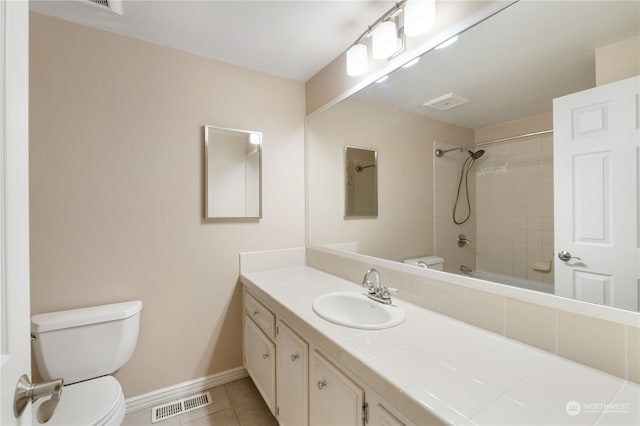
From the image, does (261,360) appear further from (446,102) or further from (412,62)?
(412,62)

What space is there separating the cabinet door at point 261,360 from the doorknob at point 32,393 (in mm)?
1046

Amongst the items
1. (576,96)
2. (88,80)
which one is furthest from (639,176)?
(88,80)

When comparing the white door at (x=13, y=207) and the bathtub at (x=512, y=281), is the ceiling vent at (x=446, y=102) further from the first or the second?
the white door at (x=13, y=207)

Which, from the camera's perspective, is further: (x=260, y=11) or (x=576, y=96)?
(x=260, y=11)

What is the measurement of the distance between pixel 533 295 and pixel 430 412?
60 centimetres

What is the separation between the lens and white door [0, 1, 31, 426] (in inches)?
17.5

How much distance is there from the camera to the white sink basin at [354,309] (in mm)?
1258

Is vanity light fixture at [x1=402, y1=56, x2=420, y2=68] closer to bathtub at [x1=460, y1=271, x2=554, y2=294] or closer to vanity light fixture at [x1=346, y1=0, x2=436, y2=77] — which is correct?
vanity light fixture at [x1=346, y1=0, x2=436, y2=77]

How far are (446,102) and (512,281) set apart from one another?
832 millimetres

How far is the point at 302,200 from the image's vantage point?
226 centimetres

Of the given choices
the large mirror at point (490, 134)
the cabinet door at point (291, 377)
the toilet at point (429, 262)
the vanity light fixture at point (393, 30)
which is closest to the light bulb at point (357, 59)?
the vanity light fixture at point (393, 30)

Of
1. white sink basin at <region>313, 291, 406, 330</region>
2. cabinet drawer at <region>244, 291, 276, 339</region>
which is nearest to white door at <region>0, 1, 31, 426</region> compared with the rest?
white sink basin at <region>313, 291, 406, 330</region>

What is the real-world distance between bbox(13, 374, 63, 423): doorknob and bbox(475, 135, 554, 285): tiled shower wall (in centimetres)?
135

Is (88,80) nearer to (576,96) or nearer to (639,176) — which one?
(576,96)
